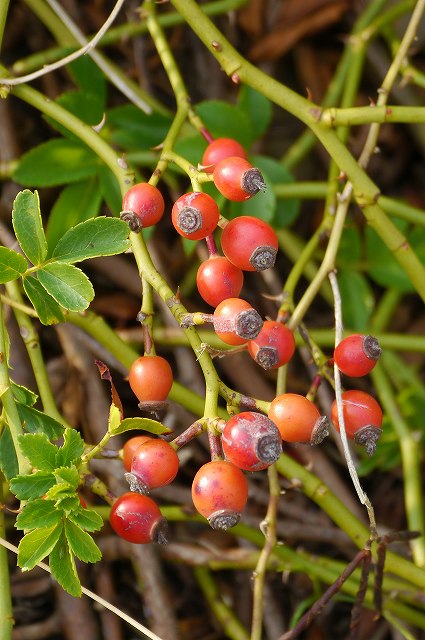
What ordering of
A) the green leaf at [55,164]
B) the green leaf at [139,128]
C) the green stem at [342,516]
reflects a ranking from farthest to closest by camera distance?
1. the green leaf at [139,128]
2. the green leaf at [55,164]
3. the green stem at [342,516]

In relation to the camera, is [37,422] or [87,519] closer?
[87,519]

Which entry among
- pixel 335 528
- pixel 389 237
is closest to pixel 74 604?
pixel 335 528

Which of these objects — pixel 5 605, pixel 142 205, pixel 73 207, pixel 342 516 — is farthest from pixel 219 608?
pixel 142 205

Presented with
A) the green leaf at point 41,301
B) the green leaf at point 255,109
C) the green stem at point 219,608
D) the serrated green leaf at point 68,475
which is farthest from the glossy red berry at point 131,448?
the green leaf at point 255,109

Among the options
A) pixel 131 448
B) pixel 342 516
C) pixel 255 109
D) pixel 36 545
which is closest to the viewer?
pixel 36 545

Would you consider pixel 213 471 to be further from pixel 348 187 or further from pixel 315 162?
pixel 315 162

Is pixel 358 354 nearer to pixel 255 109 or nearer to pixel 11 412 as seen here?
pixel 11 412

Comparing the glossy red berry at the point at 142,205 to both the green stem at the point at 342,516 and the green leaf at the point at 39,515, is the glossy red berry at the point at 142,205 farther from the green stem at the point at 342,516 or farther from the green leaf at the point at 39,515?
the green stem at the point at 342,516
